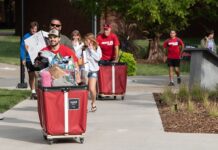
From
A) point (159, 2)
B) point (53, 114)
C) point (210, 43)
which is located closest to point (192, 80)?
point (210, 43)

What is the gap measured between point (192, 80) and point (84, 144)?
25.1 ft

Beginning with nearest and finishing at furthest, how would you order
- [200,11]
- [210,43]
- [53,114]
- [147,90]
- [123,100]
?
[53,114] → [123,100] → [147,90] → [210,43] → [200,11]

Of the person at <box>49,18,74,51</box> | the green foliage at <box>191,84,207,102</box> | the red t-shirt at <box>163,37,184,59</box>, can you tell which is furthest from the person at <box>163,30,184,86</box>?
the person at <box>49,18,74,51</box>

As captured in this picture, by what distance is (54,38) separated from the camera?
34.5ft

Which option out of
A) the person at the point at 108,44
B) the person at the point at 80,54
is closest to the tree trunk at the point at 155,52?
the person at the point at 108,44

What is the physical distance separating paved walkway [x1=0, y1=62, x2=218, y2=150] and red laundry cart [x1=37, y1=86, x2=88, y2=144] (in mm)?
208

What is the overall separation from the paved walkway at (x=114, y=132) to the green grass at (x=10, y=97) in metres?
0.21

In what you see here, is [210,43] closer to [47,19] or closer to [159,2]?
[159,2]

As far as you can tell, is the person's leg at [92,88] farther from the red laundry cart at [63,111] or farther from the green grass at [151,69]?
the green grass at [151,69]

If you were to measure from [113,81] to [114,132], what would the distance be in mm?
4764

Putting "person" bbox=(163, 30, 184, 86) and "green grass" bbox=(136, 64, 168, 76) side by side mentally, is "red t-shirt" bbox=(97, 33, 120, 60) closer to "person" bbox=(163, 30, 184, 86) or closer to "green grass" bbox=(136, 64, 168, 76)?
"person" bbox=(163, 30, 184, 86)

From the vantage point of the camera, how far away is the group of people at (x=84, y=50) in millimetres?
10586

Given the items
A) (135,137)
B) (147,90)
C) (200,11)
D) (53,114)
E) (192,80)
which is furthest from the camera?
(200,11)

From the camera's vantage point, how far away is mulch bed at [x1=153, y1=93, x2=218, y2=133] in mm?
11453
